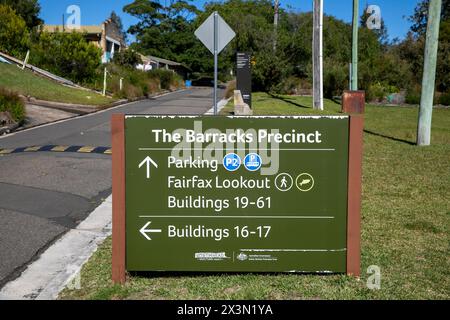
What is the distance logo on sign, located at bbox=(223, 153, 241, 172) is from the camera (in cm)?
457

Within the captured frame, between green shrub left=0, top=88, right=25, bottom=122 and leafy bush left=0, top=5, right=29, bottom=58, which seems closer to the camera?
green shrub left=0, top=88, right=25, bottom=122

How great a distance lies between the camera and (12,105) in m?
17.9

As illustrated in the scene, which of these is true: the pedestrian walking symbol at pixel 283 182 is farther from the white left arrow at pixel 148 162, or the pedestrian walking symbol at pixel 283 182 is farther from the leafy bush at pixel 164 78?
the leafy bush at pixel 164 78

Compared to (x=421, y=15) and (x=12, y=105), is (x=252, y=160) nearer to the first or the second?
(x=12, y=105)

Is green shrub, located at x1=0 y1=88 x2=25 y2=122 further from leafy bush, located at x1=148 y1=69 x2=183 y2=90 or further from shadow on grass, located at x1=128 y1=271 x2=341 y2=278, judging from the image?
leafy bush, located at x1=148 y1=69 x2=183 y2=90

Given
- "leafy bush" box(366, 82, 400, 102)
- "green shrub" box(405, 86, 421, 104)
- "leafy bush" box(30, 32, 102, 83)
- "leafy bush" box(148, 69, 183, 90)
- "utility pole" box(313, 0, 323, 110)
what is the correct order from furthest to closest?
"leafy bush" box(148, 69, 183, 90) → "leafy bush" box(30, 32, 102, 83) → "leafy bush" box(366, 82, 400, 102) → "green shrub" box(405, 86, 421, 104) → "utility pole" box(313, 0, 323, 110)

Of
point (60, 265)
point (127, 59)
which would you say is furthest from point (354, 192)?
point (127, 59)

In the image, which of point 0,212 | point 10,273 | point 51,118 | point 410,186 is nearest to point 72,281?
point 10,273

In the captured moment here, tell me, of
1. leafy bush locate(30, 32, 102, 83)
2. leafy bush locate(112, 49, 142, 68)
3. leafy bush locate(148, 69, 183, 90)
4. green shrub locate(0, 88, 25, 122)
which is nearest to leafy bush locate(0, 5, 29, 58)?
leafy bush locate(30, 32, 102, 83)

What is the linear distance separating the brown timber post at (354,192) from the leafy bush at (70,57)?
32361 mm

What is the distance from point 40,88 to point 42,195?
72.2 ft

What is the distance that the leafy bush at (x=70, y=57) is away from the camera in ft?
115

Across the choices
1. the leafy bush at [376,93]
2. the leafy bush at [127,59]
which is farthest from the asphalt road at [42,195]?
the leafy bush at [127,59]
